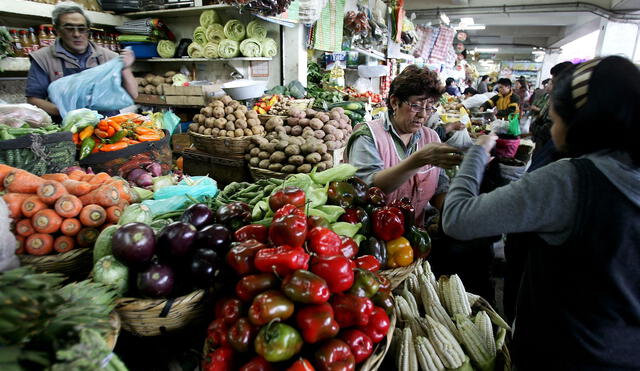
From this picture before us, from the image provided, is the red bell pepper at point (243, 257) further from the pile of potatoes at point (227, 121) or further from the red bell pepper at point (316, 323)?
the pile of potatoes at point (227, 121)

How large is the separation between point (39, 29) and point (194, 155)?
3208 mm

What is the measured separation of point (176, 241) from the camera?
4.28 ft

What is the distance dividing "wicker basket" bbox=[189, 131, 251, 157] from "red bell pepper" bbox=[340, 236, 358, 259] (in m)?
3.00

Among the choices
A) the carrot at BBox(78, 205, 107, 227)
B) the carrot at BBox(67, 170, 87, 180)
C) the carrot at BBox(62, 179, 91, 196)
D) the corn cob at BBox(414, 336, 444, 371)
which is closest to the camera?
the corn cob at BBox(414, 336, 444, 371)

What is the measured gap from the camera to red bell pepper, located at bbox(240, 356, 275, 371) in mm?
1034

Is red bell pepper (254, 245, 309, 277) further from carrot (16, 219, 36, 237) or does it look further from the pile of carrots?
carrot (16, 219, 36, 237)

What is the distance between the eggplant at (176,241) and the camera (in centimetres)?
131

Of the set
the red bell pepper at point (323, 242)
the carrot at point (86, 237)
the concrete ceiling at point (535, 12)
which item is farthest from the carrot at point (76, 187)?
the concrete ceiling at point (535, 12)

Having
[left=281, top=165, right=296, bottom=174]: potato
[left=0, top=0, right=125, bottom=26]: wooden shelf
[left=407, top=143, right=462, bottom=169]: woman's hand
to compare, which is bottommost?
[left=281, top=165, right=296, bottom=174]: potato

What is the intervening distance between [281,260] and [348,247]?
365 millimetres

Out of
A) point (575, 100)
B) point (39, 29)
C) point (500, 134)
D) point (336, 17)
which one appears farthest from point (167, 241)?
point (336, 17)

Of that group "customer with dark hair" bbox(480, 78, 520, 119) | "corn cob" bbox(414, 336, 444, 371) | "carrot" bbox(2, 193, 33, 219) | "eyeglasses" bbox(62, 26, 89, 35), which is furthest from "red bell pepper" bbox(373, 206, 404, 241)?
"customer with dark hair" bbox(480, 78, 520, 119)

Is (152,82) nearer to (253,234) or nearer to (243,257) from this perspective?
(253,234)

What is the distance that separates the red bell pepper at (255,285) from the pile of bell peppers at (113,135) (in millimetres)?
2306
